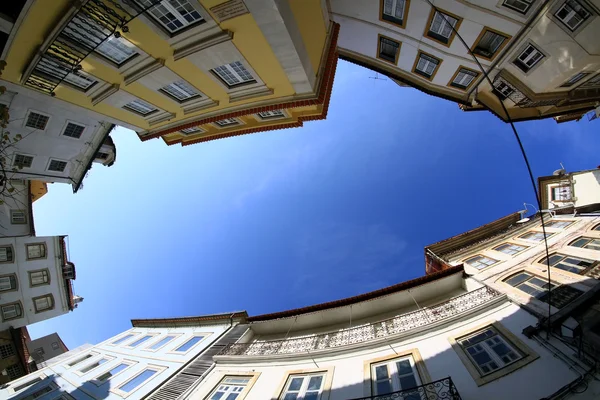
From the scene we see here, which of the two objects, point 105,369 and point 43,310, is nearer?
point 105,369

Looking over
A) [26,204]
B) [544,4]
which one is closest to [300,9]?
[544,4]

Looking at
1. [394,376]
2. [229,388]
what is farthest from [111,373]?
[394,376]

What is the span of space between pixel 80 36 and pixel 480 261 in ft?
76.0

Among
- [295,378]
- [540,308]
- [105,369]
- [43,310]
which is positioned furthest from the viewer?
[43,310]

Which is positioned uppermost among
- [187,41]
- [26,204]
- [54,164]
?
[187,41]

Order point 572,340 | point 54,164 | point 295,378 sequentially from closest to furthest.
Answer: point 572,340
point 295,378
point 54,164

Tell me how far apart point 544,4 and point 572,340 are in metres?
12.4

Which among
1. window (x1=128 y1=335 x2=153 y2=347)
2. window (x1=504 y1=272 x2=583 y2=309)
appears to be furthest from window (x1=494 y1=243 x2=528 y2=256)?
window (x1=128 y1=335 x2=153 y2=347)

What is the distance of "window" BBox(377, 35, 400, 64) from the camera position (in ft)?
49.7

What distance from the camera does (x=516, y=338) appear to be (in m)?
8.88

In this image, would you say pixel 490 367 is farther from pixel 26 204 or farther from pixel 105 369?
pixel 26 204

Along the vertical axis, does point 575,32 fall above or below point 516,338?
above

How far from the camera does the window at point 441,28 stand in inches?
500

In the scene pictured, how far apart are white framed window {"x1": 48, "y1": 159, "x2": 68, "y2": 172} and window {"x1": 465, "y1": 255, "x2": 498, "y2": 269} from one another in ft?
93.9
